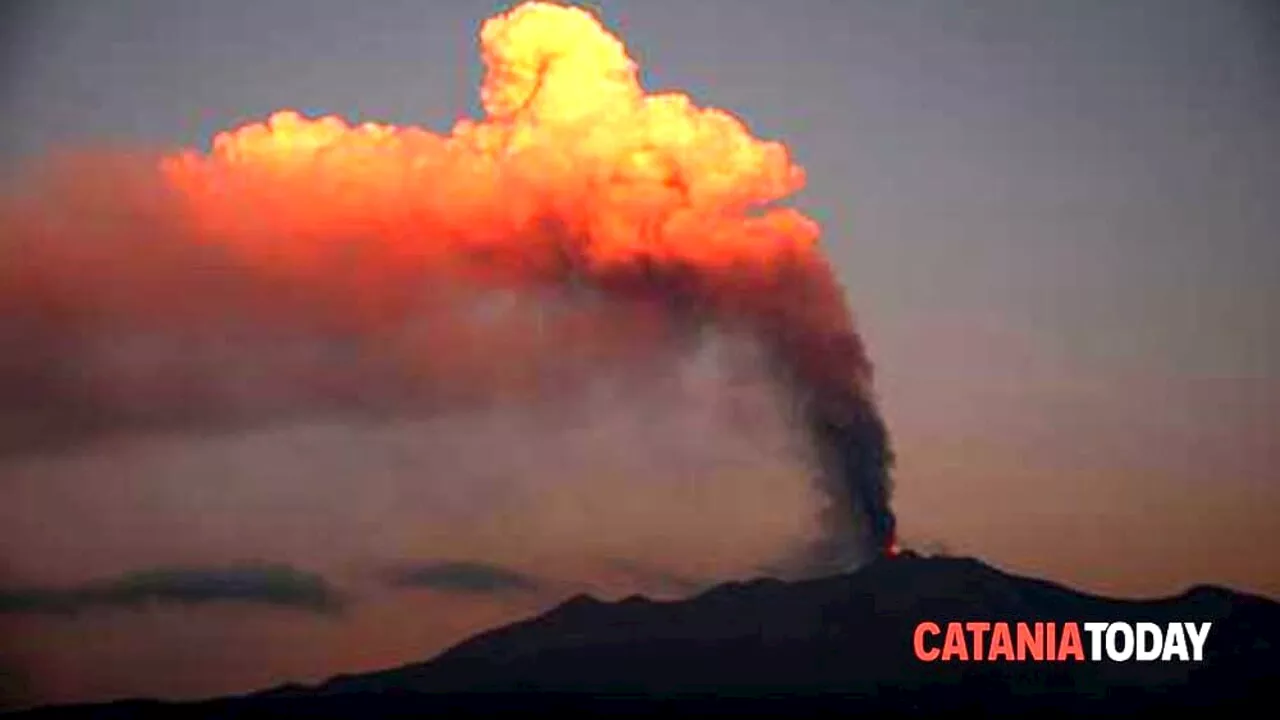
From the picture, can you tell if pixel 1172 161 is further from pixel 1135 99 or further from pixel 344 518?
pixel 344 518

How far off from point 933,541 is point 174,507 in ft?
9.06

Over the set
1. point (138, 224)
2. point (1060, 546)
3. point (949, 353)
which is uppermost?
point (138, 224)

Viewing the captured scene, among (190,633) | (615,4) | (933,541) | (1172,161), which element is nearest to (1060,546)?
(933,541)

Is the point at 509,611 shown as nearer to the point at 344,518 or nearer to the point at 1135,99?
the point at 344,518

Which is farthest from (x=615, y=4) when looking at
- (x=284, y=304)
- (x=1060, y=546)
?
(x=1060, y=546)

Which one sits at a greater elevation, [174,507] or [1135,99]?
[1135,99]

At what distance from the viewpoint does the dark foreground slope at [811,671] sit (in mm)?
6727

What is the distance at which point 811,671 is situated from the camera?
22.7 ft

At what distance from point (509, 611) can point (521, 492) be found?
1.42 ft

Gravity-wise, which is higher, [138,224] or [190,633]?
[138,224]

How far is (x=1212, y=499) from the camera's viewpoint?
685cm

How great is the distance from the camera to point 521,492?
6758mm

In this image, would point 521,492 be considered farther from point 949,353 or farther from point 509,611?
point 949,353

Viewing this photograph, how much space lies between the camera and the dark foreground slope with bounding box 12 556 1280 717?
6727mm
